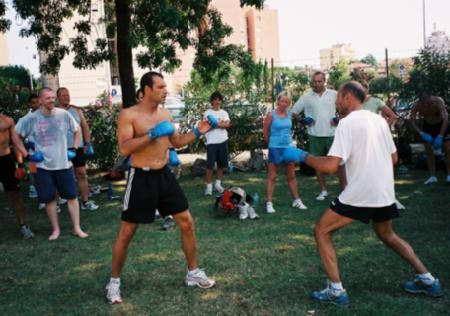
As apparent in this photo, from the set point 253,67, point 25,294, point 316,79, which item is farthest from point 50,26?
point 25,294

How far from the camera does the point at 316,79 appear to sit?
20.8 ft

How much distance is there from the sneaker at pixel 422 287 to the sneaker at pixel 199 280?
1.57 meters

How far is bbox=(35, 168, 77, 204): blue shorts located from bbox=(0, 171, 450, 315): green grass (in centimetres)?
56

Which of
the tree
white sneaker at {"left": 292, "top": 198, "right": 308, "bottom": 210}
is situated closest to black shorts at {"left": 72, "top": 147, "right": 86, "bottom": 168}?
the tree

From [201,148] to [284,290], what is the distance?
6.97 meters

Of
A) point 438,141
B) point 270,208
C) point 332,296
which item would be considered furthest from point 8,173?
point 438,141

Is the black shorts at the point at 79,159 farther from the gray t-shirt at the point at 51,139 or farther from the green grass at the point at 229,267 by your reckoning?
the gray t-shirt at the point at 51,139

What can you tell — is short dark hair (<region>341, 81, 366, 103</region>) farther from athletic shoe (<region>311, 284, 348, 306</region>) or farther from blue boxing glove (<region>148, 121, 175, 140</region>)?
athletic shoe (<region>311, 284, 348, 306</region>)

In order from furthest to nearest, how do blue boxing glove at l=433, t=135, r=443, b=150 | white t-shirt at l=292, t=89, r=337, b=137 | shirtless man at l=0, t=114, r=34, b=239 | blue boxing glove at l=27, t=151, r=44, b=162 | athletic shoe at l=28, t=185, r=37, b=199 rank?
athletic shoe at l=28, t=185, r=37, b=199 → blue boxing glove at l=433, t=135, r=443, b=150 → white t-shirt at l=292, t=89, r=337, b=137 → shirtless man at l=0, t=114, r=34, b=239 → blue boxing glove at l=27, t=151, r=44, b=162

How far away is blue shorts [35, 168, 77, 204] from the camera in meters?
5.29

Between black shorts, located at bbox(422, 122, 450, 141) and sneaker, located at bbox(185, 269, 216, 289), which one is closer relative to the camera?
sneaker, located at bbox(185, 269, 216, 289)

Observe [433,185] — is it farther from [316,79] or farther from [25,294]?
[25,294]

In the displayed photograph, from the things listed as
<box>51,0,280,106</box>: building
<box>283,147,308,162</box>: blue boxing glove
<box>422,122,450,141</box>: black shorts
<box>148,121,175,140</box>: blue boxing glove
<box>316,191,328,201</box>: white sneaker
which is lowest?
<box>316,191,328,201</box>: white sneaker

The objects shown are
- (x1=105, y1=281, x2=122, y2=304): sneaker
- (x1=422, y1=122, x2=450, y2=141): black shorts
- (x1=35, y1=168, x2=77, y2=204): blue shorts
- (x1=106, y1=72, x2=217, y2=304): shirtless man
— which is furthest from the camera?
(x1=422, y1=122, x2=450, y2=141): black shorts
